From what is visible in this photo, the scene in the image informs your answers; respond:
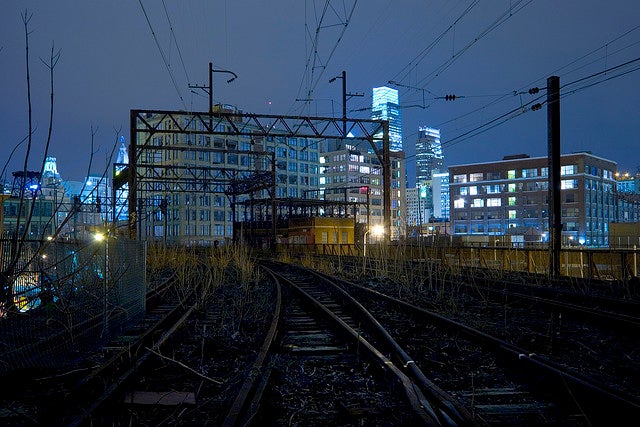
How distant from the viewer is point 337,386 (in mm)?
5402

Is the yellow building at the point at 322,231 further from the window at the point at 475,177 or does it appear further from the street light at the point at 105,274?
the window at the point at 475,177

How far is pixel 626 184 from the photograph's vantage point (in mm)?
103062

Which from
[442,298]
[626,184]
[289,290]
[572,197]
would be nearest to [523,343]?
[442,298]

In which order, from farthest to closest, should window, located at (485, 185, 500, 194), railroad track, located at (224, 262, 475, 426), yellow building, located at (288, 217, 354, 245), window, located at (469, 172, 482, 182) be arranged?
1. window, located at (469, 172, 482, 182)
2. window, located at (485, 185, 500, 194)
3. yellow building, located at (288, 217, 354, 245)
4. railroad track, located at (224, 262, 475, 426)

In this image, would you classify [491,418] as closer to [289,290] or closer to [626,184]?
[289,290]

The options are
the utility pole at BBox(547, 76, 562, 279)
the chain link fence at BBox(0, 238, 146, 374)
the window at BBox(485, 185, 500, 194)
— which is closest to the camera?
the chain link fence at BBox(0, 238, 146, 374)

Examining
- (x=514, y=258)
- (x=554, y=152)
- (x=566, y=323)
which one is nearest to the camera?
(x=566, y=323)

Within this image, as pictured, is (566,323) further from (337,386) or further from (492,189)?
(492,189)

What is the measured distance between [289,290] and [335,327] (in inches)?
263

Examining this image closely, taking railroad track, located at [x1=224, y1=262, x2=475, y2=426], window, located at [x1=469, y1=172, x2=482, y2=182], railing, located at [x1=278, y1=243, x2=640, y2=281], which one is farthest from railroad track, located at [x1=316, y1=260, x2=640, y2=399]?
window, located at [x1=469, y1=172, x2=482, y2=182]

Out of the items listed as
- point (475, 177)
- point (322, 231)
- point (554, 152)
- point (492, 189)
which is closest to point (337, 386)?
point (554, 152)

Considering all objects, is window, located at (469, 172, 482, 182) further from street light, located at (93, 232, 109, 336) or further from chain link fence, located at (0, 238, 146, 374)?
street light, located at (93, 232, 109, 336)

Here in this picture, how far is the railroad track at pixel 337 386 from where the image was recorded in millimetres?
4320

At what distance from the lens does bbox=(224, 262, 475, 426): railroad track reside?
4.32 meters
